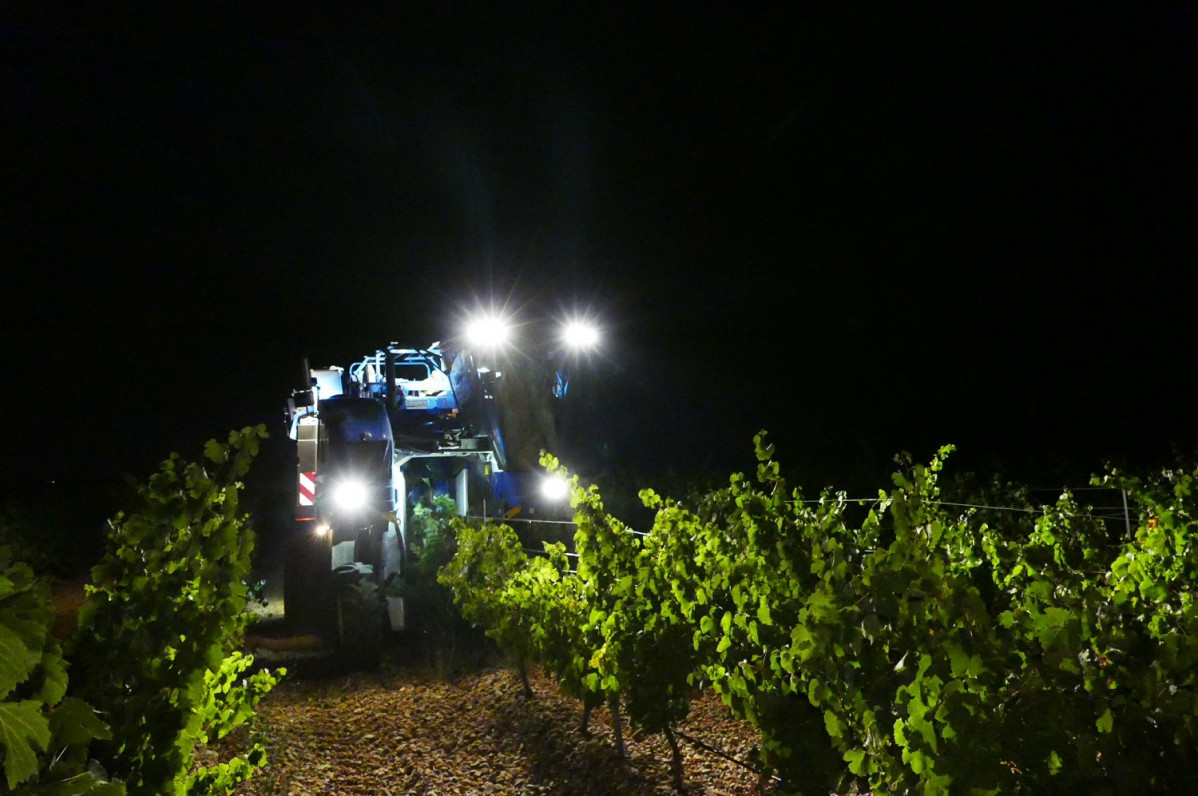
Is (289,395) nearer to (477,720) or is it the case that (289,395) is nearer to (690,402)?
(477,720)

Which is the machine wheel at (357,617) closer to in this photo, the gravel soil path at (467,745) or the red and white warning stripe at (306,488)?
the gravel soil path at (467,745)

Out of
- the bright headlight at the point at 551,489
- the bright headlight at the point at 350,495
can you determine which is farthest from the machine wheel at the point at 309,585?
the bright headlight at the point at 551,489

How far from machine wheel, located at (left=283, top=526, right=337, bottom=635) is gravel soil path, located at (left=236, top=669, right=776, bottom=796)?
99 centimetres

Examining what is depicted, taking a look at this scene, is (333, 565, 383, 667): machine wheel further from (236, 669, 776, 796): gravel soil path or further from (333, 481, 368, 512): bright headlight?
(333, 481, 368, 512): bright headlight

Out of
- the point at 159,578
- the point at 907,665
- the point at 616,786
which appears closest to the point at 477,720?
the point at 616,786

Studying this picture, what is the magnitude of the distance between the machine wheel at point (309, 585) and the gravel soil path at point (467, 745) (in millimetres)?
991

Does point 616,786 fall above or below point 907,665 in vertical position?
below

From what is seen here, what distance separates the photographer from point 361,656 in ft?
22.9

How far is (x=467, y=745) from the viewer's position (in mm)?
5316

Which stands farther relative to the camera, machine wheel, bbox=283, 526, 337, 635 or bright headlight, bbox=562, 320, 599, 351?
bright headlight, bbox=562, 320, 599, 351

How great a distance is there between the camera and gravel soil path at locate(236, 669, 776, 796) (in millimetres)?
4555

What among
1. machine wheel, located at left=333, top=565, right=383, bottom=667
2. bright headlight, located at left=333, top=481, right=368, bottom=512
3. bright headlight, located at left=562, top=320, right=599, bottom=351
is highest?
bright headlight, located at left=562, top=320, right=599, bottom=351

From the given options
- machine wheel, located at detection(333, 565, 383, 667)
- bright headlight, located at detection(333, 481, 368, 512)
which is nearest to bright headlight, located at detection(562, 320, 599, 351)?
bright headlight, located at detection(333, 481, 368, 512)

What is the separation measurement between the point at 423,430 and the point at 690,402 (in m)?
16.9
